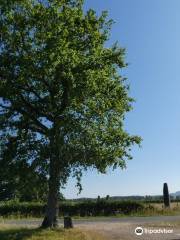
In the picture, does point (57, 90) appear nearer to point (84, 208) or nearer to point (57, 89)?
point (57, 89)

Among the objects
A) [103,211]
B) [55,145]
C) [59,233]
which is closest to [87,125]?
[55,145]

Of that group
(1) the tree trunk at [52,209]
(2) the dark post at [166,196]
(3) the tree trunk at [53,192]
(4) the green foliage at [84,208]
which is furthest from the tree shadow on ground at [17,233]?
(2) the dark post at [166,196]

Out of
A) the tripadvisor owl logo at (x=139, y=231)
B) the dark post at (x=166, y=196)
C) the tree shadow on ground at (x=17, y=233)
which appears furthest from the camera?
the dark post at (x=166, y=196)

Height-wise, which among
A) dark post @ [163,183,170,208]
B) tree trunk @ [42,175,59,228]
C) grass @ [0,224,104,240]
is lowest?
grass @ [0,224,104,240]

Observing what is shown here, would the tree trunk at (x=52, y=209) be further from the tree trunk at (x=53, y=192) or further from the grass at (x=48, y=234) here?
the grass at (x=48, y=234)

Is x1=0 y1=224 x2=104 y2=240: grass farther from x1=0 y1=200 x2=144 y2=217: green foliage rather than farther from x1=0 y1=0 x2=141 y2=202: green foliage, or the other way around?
x1=0 y1=200 x2=144 y2=217: green foliage

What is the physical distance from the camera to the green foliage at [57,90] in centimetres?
3269

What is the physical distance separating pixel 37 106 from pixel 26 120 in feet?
4.10

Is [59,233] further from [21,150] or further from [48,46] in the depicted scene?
[48,46]

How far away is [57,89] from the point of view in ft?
112

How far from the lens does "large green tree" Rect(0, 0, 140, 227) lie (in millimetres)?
32688

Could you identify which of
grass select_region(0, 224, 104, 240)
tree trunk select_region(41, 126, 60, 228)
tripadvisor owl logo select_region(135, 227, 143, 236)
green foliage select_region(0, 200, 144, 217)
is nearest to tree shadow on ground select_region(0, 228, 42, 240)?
grass select_region(0, 224, 104, 240)

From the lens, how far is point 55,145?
33.0 metres

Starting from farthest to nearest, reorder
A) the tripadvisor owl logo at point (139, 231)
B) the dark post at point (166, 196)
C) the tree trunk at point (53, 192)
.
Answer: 1. the dark post at point (166, 196)
2. the tree trunk at point (53, 192)
3. the tripadvisor owl logo at point (139, 231)
